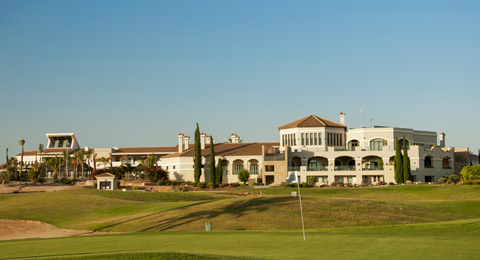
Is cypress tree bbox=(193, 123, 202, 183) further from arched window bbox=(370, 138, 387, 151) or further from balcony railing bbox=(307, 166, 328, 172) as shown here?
arched window bbox=(370, 138, 387, 151)

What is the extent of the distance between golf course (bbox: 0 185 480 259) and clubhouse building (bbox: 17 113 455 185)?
1371 centimetres

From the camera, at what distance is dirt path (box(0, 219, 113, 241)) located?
39844 mm

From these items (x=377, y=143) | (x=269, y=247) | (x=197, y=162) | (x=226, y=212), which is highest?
(x=377, y=143)

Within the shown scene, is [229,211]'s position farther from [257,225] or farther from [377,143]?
[377,143]

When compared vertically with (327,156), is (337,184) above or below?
below

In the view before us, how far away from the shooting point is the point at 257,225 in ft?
125

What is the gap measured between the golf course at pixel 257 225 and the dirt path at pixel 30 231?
1.03 meters

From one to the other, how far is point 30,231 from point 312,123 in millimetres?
58496

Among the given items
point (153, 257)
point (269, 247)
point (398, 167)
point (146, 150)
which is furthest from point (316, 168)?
point (153, 257)

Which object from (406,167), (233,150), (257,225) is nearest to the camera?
(257,225)

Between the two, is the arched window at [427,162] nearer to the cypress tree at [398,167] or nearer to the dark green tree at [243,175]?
the cypress tree at [398,167]

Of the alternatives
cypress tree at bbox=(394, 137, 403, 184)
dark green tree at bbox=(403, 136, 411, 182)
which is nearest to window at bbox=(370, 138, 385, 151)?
cypress tree at bbox=(394, 137, 403, 184)

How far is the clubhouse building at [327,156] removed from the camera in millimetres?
86688

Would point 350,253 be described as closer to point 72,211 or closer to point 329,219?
point 329,219
